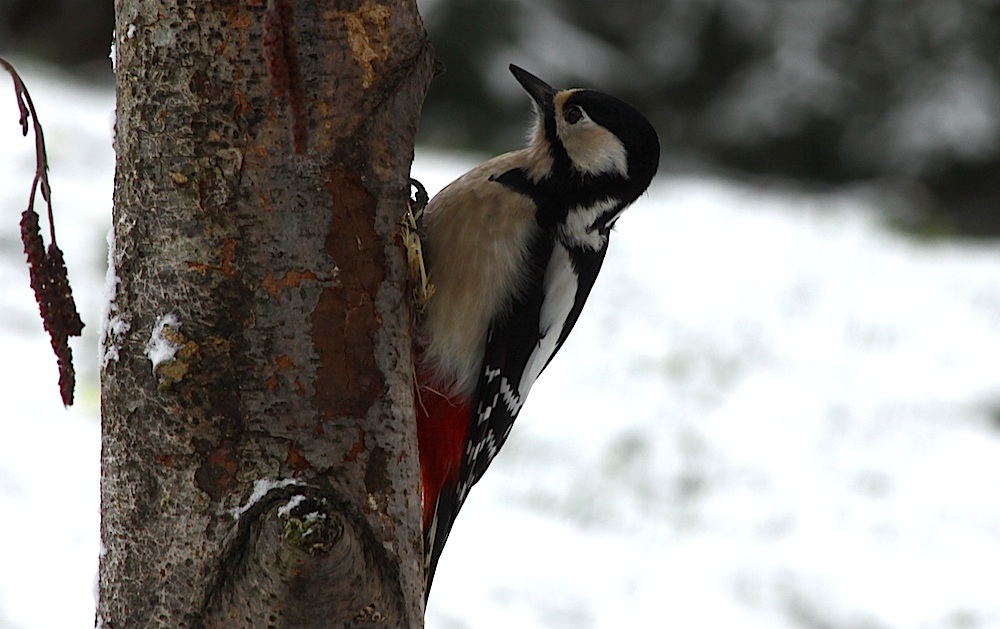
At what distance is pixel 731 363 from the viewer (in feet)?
17.8

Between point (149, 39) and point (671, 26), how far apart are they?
339 inches

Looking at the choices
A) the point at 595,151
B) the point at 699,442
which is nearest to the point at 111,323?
the point at 595,151

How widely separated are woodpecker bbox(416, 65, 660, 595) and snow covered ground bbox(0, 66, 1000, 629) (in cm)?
79

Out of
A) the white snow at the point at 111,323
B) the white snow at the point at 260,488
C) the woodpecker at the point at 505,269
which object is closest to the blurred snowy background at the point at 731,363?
the woodpecker at the point at 505,269

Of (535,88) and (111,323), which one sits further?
(535,88)

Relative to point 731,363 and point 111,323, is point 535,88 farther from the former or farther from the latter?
point 731,363

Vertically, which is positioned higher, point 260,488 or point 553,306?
point 553,306

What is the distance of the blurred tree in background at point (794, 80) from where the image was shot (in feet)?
30.1

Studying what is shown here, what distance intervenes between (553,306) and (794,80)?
7.16m

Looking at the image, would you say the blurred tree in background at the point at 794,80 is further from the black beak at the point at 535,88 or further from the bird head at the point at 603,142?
the bird head at the point at 603,142

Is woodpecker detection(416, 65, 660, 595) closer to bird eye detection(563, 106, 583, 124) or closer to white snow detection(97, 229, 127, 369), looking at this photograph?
bird eye detection(563, 106, 583, 124)

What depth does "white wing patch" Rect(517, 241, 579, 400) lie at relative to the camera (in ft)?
9.12

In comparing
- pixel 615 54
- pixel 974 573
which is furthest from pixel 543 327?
pixel 615 54

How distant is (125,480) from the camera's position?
1.63m
